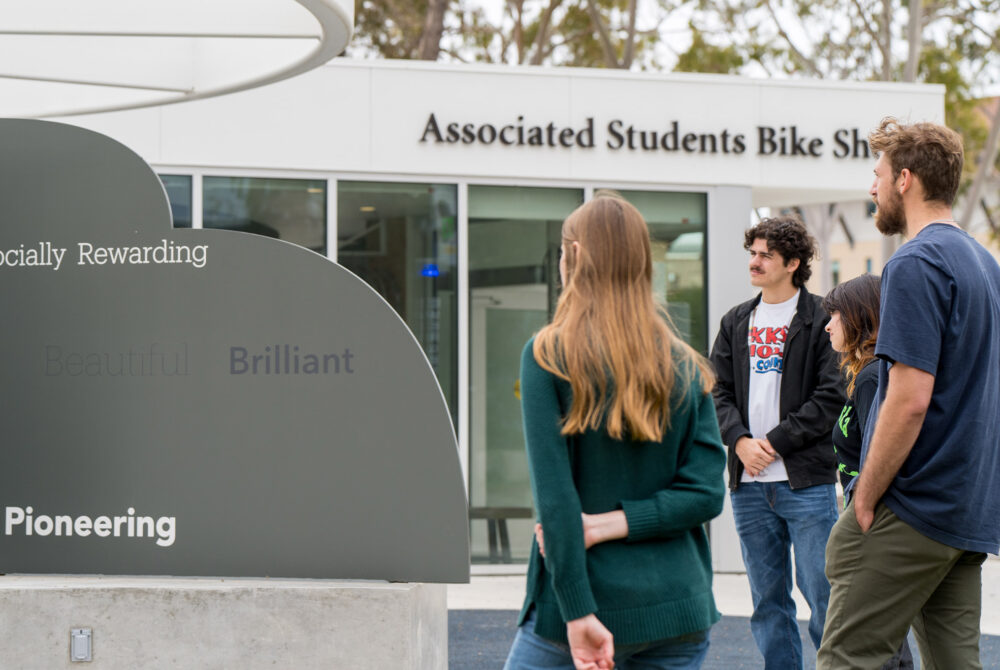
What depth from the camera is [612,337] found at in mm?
2633

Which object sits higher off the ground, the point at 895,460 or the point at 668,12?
the point at 668,12

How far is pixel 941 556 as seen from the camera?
317 cm

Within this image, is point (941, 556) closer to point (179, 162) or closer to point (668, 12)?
point (179, 162)

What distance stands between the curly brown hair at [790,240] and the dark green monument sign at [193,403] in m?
1.64

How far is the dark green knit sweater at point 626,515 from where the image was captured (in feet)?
8.41

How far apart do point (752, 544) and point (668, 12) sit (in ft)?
60.9

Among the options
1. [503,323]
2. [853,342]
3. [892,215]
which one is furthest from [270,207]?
[892,215]

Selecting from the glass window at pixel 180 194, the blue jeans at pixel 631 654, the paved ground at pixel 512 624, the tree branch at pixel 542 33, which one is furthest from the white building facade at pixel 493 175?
the tree branch at pixel 542 33

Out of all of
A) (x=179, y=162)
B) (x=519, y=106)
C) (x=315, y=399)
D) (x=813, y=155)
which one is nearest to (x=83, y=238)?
(x=315, y=399)

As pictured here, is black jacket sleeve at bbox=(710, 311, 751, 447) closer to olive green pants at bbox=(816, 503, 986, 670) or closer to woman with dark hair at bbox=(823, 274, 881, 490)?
woman with dark hair at bbox=(823, 274, 881, 490)

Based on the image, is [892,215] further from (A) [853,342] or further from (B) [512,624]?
(B) [512,624]

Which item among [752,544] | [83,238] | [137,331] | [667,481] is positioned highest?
[83,238]

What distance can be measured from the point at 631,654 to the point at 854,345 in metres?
2.12

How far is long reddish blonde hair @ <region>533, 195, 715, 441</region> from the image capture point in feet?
8.53
